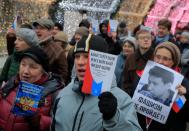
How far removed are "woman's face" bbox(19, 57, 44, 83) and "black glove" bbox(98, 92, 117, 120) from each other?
1153mm

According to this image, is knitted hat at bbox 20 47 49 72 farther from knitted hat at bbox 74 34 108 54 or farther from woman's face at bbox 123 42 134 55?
woman's face at bbox 123 42 134 55

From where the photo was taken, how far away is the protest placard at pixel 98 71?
321cm

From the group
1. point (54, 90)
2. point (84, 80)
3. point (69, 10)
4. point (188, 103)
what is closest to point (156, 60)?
point (188, 103)

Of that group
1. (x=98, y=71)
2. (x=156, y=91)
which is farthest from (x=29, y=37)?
(x=98, y=71)

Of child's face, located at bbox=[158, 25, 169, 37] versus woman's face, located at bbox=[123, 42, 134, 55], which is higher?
child's face, located at bbox=[158, 25, 169, 37]

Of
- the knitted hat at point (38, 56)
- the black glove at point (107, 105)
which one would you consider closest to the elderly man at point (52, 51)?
the knitted hat at point (38, 56)

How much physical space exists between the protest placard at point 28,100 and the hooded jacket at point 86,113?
0.76 feet

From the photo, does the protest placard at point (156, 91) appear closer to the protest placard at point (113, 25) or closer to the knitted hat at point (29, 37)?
the knitted hat at point (29, 37)

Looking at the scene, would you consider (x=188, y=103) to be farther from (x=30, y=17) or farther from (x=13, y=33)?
(x=30, y=17)

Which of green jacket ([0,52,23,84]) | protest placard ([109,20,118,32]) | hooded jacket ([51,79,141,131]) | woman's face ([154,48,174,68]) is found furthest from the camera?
protest placard ([109,20,118,32])

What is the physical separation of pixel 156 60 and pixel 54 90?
1.04 meters

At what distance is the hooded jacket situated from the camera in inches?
121

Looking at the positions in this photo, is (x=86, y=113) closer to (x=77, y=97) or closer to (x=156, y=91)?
(x=77, y=97)

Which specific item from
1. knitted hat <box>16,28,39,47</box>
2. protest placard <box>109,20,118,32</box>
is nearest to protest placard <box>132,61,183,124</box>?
knitted hat <box>16,28,39,47</box>
